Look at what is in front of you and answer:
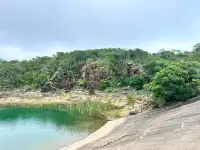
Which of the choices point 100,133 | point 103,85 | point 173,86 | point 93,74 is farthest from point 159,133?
point 93,74

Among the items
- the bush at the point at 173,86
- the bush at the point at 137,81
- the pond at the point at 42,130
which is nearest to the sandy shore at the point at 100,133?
the pond at the point at 42,130

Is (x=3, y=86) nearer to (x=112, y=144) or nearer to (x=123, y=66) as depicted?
(x=123, y=66)

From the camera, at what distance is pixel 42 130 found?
47.4 m

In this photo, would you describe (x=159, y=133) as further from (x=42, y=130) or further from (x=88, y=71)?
(x=88, y=71)

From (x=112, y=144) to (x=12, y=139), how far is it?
1671 cm

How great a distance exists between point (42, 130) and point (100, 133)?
11182 mm

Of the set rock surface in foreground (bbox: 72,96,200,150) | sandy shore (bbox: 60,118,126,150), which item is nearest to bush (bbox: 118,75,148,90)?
sandy shore (bbox: 60,118,126,150)

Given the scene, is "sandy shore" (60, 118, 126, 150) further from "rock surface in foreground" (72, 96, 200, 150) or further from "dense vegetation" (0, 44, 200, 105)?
"dense vegetation" (0, 44, 200, 105)

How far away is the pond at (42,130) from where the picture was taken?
38.8 meters

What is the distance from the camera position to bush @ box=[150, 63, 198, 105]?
160ft

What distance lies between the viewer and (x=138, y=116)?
4644 cm

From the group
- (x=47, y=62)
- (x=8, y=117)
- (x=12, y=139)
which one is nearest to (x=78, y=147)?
(x=12, y=139)

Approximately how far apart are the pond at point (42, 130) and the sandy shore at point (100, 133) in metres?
1.52

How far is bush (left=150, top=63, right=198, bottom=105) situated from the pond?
10163 millimetres
